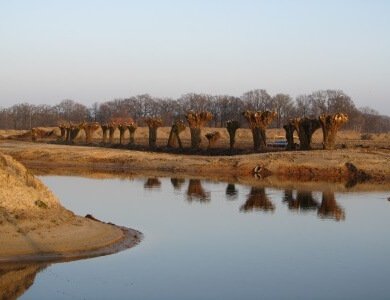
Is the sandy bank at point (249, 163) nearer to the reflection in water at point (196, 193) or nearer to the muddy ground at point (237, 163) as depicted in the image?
the muddy ground at point (237, 163)

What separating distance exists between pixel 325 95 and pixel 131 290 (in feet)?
414

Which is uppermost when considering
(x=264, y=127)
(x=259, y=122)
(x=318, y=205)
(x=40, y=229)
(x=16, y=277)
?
(x=259, y=122)

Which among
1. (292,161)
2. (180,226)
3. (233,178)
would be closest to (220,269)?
(180,226)

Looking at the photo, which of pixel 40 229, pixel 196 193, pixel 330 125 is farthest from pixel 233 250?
pixel 330 125

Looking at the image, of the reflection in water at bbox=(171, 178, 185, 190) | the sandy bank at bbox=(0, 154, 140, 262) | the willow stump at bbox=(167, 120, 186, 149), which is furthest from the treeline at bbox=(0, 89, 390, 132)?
the sandy bank at bbox=(0, 154, 140, 262)

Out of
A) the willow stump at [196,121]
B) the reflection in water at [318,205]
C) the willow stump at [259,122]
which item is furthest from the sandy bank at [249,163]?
the reflection in water at [318,205]

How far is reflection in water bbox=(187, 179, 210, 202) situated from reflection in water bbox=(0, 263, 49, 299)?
691 inches

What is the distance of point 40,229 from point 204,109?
120m

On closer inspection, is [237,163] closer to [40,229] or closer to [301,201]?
[301,201]

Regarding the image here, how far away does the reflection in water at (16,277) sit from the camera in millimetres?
14527

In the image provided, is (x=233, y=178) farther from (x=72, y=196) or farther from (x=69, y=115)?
(x=69, y=115)

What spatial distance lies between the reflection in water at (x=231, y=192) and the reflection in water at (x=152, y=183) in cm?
422

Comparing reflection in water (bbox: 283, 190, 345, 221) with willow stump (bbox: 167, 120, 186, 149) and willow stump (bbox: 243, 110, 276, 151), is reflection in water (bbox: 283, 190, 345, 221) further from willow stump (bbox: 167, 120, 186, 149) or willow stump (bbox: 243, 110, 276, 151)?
willow stump (bbox: 167, 120, 186, 149)

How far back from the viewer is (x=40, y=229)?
746 inches
